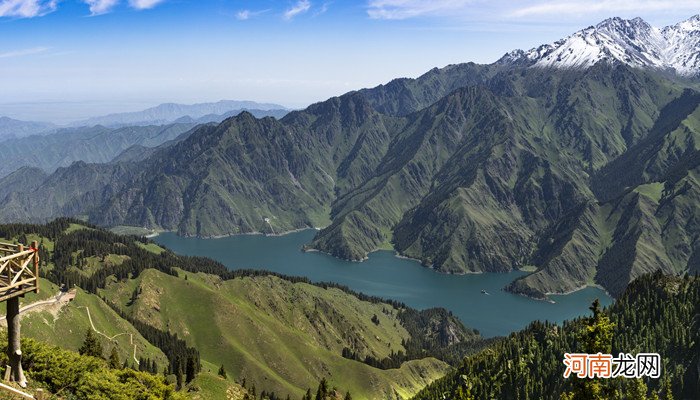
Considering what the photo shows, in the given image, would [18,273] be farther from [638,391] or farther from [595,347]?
[638,391]

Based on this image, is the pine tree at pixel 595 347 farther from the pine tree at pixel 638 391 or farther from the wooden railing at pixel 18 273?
the wooden railing at pixel 18 273

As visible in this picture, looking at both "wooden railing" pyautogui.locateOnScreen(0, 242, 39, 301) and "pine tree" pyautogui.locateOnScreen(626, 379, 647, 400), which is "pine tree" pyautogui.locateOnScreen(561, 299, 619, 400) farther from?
"wooden railing" pyautogui.locateOnScreen(0, 242, 39, 301)

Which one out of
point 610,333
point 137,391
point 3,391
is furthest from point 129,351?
point 610,333

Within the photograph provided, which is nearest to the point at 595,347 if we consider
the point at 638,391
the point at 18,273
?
the point at 638,391

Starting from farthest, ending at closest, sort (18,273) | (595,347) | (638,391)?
(638,391) < (595,347) < (18,273)

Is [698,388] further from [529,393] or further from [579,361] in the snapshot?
[579,361]

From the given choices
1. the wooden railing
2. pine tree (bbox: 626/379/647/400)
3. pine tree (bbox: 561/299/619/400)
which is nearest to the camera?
the wooden railing

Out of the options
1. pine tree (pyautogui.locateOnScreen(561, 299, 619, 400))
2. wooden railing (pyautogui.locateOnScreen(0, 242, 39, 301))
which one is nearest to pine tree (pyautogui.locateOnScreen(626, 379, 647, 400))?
pine tree (pyautogui.locateOnScreen(561, 299, 619, 400))

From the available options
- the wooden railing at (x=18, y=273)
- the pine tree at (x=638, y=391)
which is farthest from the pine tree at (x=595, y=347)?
the wooden railing at (x=18, y=273)
